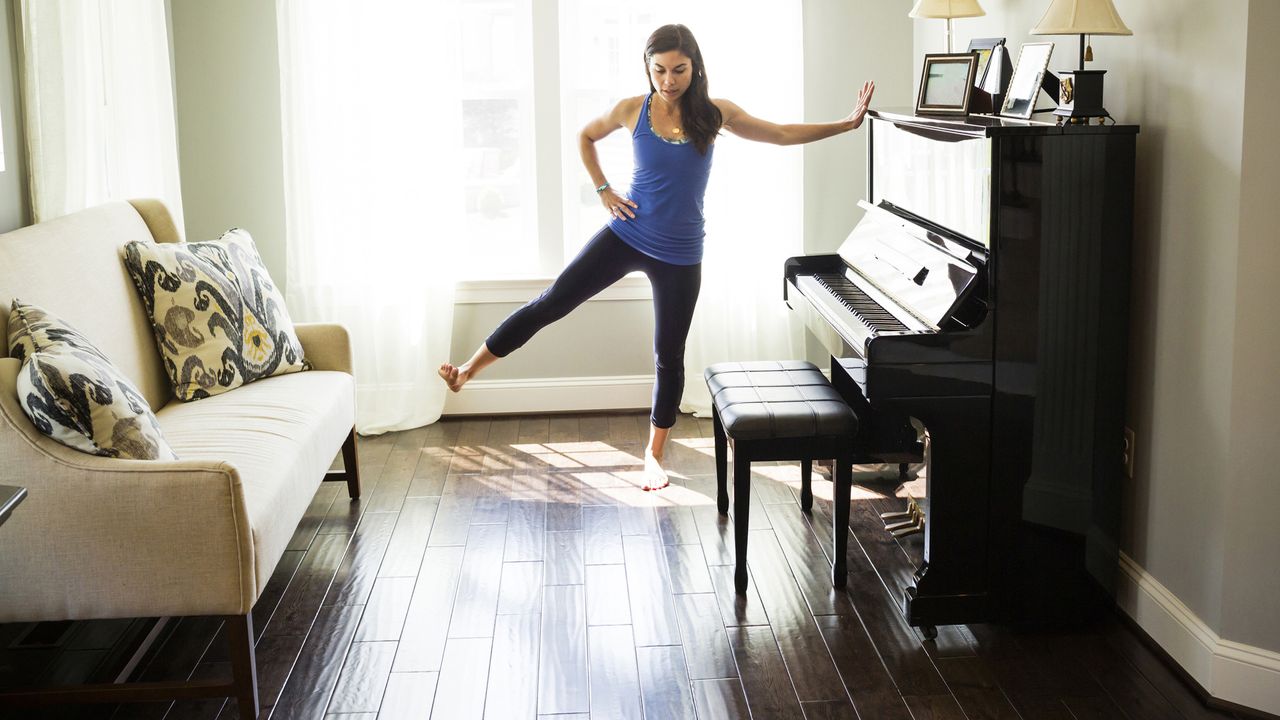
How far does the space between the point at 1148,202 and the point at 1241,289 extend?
423 millimetres

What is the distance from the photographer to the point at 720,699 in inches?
98.5

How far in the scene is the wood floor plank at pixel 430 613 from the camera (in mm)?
2693

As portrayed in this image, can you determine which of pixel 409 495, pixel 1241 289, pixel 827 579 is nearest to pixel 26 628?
pixel 409 495

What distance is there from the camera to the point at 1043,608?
9.14ft

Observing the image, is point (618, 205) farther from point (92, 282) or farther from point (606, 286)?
point (92, 282)

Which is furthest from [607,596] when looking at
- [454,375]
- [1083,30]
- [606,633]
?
[1083,30]

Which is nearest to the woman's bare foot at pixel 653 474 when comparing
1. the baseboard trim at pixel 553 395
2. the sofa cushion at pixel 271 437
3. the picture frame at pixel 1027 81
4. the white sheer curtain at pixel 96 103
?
the baseboard trim at pixel 553 395

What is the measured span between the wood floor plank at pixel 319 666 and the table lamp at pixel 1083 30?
2.12m

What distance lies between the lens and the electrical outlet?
9.29 ft

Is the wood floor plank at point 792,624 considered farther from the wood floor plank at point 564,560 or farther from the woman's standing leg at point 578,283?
the woman's standing leg at point 578,283

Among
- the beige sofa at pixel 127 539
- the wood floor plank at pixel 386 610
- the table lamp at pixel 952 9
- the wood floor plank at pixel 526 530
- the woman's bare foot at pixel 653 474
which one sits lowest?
the wood floor plank at pixel 386 610

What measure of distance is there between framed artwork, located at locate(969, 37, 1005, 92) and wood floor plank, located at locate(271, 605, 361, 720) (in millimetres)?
2246

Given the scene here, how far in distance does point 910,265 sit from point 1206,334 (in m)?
0.81

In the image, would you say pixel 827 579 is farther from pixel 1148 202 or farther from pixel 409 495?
pixel 409 495
